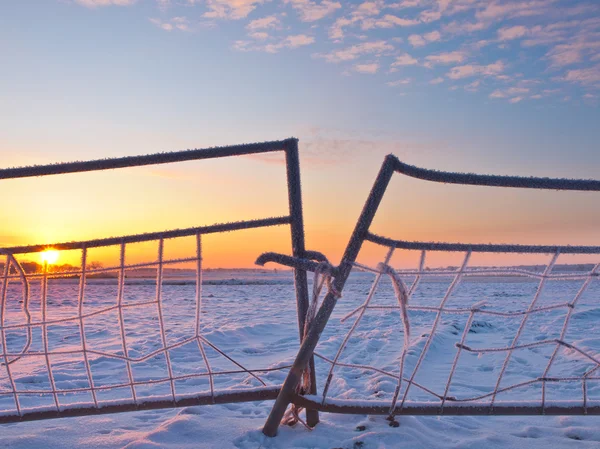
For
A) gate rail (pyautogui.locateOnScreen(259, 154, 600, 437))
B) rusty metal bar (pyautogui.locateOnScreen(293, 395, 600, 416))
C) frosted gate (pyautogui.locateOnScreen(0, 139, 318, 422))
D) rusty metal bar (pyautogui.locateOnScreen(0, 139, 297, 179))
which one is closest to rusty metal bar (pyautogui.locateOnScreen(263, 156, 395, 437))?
gate rail (pyautogui.locateOnScreen(259, 154, 600, 437))

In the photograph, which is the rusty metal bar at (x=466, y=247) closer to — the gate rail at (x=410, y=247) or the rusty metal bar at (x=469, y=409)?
the gate rail at (x=410, y=247)

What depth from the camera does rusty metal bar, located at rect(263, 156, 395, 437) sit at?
2088mm

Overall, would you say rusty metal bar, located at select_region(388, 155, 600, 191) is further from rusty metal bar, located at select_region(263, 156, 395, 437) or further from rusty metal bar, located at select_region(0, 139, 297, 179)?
rusty metal bar, located at select_region(0, 139, 297, 179)

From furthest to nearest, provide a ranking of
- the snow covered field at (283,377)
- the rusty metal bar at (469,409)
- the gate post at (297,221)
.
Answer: the snow covered field at (283,377) < the gate post at (297,221) < the rusty metal bar at (469,409)

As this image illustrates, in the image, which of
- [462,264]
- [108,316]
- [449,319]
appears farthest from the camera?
[108,316]

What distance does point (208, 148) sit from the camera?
7.45 feet

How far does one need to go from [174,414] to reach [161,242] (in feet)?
4.00

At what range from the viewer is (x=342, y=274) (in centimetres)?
213

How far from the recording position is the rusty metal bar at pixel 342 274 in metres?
2.09

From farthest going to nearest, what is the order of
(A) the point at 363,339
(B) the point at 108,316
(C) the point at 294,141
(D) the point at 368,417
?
1. (B) the point at 108,316
2. (A) the point at 363,339
3. (D) the point at 368,417
4. (C) the point at 294,141

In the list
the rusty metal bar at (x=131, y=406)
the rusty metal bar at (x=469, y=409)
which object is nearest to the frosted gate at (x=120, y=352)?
the rusty metal bar at (x=131, y=406)

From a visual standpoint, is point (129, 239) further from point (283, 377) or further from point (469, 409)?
point (283, 377)

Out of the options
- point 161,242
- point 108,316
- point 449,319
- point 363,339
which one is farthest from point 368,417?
point 108,316

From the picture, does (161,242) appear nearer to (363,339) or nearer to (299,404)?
(299,404)
